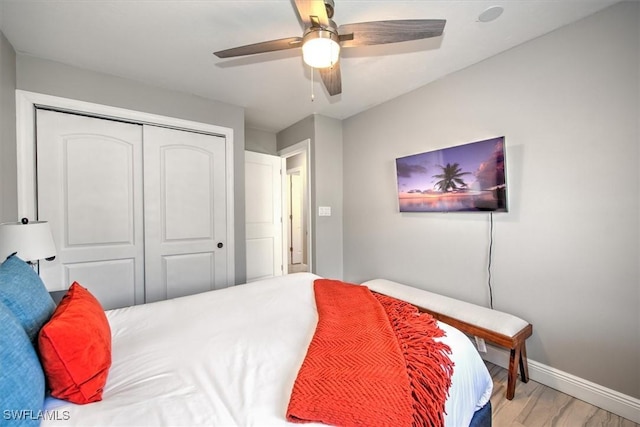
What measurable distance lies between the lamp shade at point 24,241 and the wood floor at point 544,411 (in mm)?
2764

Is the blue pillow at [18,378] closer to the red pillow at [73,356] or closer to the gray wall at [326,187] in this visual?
the red pillow at [73,356]

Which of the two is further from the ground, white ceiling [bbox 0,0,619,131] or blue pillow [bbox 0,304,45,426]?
white ceiling [bbox 0,0,619,131]

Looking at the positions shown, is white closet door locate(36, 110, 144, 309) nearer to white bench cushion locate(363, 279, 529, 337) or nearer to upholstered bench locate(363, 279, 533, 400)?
white bench cushion locate(363, 279, 529, 337)

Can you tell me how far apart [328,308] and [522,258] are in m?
1.56

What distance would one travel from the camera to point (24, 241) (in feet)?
4.55

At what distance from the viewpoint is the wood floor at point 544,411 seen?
1.54m

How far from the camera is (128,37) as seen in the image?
1847 mm

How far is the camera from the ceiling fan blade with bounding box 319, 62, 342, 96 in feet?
5.50

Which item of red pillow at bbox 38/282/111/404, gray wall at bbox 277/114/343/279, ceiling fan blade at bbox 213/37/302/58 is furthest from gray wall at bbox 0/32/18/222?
gray wall at bbox 277/114/343/279

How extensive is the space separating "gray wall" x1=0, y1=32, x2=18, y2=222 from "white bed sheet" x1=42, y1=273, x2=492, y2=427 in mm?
1218

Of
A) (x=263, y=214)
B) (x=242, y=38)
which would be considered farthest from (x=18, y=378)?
(x=263, y=214)

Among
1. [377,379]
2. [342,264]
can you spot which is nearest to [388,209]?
[342,264]

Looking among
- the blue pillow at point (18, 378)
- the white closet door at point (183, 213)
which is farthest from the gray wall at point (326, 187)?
the blue pillow at point (18, 378)

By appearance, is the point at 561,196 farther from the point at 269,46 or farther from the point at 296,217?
the point at 296,217
